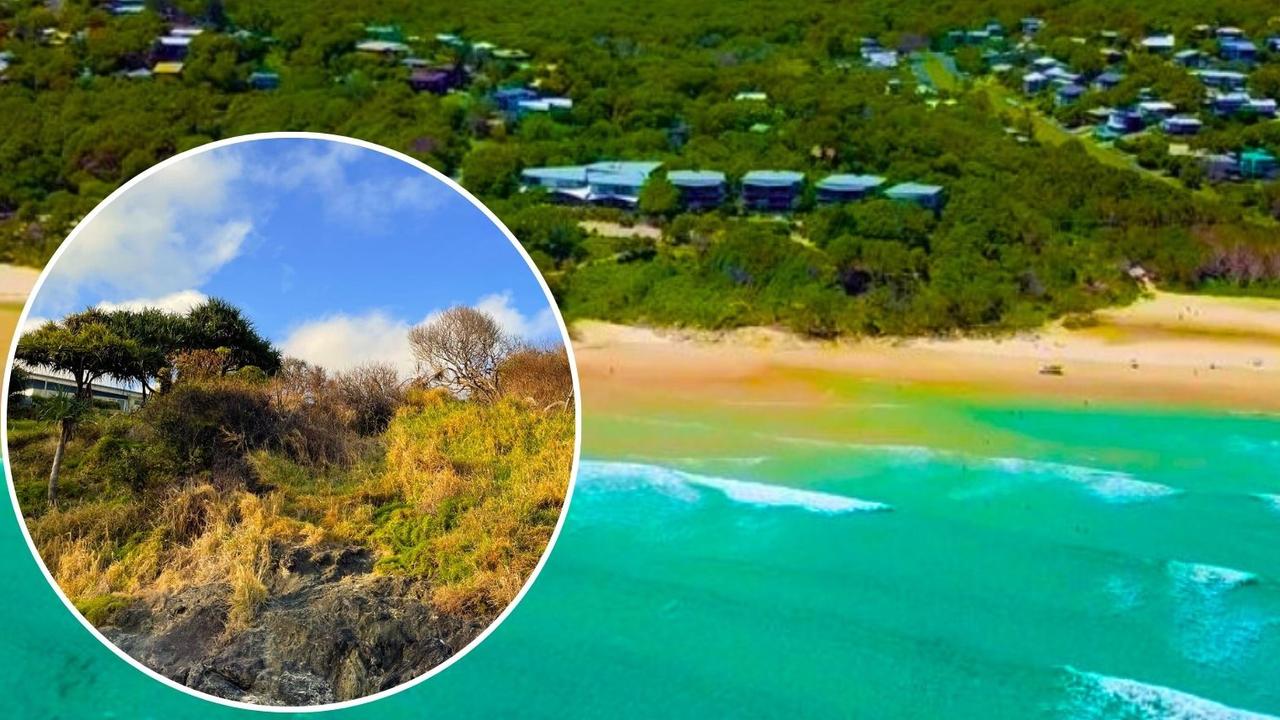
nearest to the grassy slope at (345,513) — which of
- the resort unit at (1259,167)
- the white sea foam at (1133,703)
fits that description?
the white sea foam at (1133,703)

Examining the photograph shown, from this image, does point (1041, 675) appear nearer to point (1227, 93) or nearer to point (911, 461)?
point (911, 461)

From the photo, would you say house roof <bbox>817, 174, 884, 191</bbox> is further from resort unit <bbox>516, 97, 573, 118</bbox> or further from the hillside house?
the hillside house

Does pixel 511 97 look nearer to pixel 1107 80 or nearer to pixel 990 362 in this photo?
pixel 1107 80

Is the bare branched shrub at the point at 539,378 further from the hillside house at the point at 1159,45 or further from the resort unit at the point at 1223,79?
the hillside house at the point at 1159,45

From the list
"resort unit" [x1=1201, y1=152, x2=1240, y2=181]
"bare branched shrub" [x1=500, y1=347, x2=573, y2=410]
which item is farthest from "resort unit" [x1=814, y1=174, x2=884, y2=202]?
"bare branched shrub" [x1=500, y1=347, x2=573, y2=410]

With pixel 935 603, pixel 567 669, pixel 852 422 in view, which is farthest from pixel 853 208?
pixel 567 669

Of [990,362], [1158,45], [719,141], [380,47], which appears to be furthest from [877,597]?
[1158,45]
